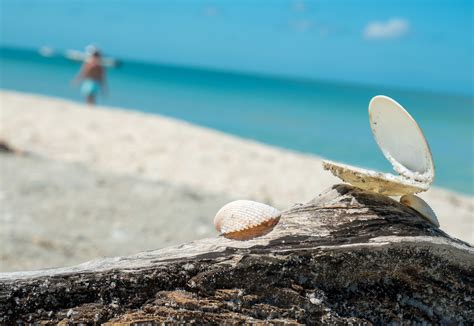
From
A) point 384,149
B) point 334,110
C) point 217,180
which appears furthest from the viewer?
point 334,110

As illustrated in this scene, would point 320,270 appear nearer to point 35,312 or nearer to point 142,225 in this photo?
point 35,312

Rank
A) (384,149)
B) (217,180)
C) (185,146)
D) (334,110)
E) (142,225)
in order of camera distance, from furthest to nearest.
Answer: (334,110) → (185,146) → (217,180) → (142,225) → (384,149)

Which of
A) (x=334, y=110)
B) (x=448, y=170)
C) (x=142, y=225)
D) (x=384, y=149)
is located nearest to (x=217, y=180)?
(x=142, y=225)

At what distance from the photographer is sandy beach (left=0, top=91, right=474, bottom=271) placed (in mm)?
7062

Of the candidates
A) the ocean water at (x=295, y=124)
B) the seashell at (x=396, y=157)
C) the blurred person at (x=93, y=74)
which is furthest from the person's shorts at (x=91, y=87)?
the seashell at (x=396, y=157)

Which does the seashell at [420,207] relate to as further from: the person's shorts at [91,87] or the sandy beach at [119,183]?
the person's shorts at [91,87]

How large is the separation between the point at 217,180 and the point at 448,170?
12.1m

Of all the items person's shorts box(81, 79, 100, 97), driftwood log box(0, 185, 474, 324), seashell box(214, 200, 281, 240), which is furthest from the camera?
person's shorts box(81, 79, 100, 97)

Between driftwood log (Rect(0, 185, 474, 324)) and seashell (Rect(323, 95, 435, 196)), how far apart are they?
0.53 ft

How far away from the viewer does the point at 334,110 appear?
48.9 metres

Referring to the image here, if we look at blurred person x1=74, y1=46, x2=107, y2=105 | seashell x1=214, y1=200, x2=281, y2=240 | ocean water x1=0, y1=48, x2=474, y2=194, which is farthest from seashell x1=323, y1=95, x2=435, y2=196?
blurred person x1=74, y1=46, x2=107, y2=105

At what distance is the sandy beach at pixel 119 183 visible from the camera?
706 cm

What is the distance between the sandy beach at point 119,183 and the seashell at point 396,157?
14.3ft

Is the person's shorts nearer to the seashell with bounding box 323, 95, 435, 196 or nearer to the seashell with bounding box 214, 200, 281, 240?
the seashell with bounding box 323, 95, 435, 196
